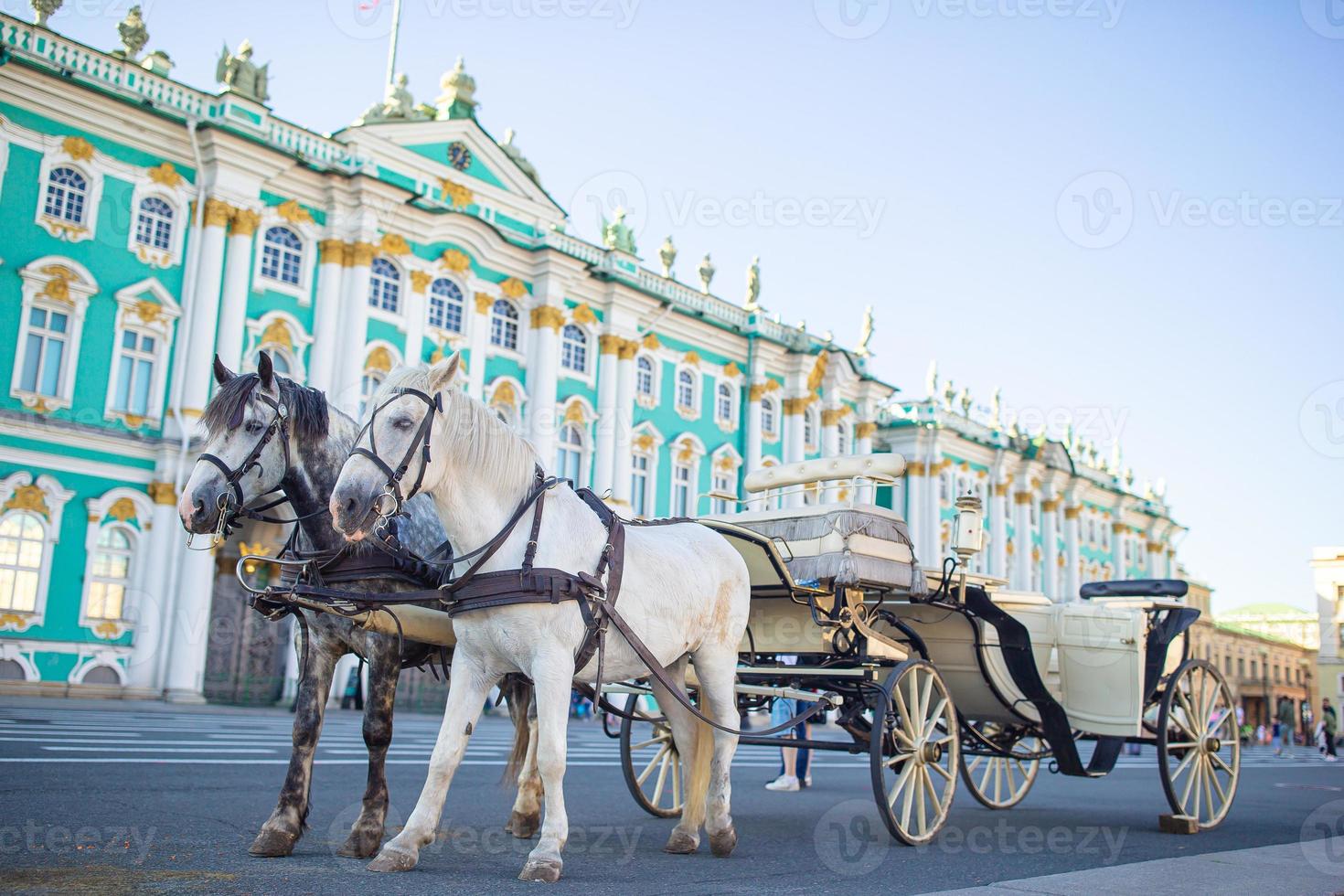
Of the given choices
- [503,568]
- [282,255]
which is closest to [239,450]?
[503,568]

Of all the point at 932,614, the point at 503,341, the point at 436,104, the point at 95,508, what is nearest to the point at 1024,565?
the point at 503,341

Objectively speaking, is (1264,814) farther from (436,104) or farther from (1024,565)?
(1024,565)

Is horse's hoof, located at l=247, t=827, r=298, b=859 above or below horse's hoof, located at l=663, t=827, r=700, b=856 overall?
above

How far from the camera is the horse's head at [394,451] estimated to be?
17.5 feet

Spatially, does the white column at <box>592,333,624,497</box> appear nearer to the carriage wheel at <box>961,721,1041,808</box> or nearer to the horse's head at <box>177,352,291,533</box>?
the carriage wheel at <box>961,721,1041,808</box>

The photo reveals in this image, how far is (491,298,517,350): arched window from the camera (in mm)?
31219

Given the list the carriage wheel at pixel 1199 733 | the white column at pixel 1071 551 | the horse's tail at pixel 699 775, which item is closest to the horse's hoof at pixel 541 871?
the horse's tail at pixel 699 775

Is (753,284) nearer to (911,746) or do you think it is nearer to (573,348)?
(573,348)

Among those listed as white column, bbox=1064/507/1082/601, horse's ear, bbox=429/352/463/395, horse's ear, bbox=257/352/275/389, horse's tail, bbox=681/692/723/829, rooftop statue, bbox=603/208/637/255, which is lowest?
horse's tail, bbox=681/692/723/829

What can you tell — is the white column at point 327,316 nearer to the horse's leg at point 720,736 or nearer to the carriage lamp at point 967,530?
the carriage lamp at point 967,530

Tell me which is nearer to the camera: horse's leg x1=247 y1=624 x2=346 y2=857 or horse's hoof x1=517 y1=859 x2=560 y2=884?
horse's hoof x1=517 y1=859 x2=560 y2=884

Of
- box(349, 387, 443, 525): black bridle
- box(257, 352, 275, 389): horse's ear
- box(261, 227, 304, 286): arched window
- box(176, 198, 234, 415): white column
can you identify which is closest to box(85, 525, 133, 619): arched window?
box(176, 198, 234, 415): white column

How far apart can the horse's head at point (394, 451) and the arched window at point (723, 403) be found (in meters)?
31.8

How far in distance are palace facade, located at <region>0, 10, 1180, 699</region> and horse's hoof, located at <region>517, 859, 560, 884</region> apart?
10655 millimetres
